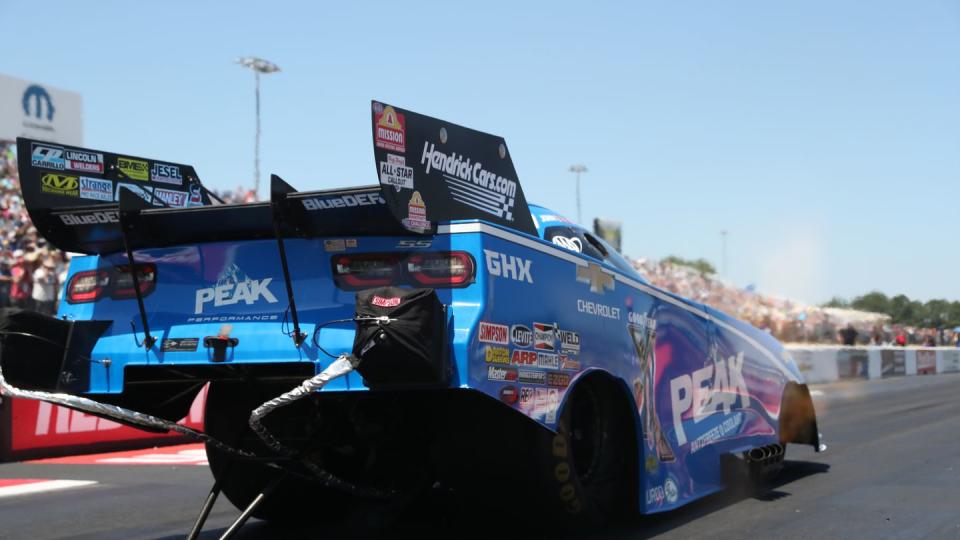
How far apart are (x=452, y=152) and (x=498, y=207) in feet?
1.50

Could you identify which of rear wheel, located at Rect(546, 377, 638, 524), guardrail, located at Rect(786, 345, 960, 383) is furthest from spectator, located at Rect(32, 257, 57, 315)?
guardrail, located at Rect(786, 345, 960, 383)

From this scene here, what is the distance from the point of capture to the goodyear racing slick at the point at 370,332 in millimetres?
4023

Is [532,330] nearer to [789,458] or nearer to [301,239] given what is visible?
[301,239]

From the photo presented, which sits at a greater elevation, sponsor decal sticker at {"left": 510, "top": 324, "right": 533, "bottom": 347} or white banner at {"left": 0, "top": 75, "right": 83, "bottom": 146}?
white banner at {"left": 0, "top": 75, "right": 83, "bottom": 146}

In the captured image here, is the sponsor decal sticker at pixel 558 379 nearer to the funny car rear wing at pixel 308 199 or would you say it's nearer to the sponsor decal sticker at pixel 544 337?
the sponsor decal sticker at pixel 544 337

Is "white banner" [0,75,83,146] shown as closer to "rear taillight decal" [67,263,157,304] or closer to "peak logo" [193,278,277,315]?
"rear taillight decal" [67,263,157,304]

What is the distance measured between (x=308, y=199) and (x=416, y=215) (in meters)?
0.50

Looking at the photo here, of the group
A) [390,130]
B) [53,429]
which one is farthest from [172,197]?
[53,429]

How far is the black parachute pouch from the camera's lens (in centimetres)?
376

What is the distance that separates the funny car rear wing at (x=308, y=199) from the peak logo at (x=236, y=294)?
0.23 meters

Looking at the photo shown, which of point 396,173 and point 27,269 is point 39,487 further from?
point 27,269

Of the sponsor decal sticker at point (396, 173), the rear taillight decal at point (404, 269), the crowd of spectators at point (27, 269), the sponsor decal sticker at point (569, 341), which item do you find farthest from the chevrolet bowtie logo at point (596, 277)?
the crowd of spectators at point (27, 269)

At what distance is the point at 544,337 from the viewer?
175 inches

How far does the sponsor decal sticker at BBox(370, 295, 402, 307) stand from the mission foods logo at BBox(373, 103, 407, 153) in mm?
609
